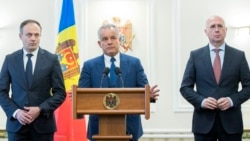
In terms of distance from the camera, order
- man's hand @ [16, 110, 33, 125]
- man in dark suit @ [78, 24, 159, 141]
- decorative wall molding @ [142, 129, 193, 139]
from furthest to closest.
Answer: decorative wall molding @ [142, 129, 193, 139]
man's hand @ [16, 110, 33, 125]
man in dark suit @ [78, 24, 159, 141]

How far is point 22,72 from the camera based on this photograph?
306 cm

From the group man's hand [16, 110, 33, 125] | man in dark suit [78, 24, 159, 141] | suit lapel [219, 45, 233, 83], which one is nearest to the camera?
man in dark suit [78, 24, 159, 141]

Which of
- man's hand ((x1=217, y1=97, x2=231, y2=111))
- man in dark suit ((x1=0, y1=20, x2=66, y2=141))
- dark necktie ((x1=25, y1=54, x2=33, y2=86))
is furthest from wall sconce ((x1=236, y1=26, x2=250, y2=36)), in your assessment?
dark necktie ((x1=25, y1=54, x2=33, y2=86))

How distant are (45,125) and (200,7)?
291 centimetres

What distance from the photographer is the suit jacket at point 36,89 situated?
3014 mm

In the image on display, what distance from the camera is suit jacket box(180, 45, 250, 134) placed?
2.99 metres

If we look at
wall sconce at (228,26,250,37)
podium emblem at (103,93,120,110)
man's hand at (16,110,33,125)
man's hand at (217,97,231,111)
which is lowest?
man's hand at (16,110,33,125)

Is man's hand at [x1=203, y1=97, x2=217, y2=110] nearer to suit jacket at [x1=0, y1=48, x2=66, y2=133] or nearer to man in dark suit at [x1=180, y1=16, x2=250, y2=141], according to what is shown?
man in dark suit at [x1=180, y1=16, x2=250, y2=141]

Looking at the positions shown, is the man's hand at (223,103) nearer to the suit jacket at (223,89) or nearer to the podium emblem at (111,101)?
the suit jacket at (223,89)

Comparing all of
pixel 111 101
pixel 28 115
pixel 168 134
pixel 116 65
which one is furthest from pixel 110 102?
pixel 168 134

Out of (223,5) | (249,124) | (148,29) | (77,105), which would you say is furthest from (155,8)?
(77,105)

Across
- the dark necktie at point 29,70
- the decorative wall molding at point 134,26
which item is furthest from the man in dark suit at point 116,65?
the decorative wall molding at point 134,26

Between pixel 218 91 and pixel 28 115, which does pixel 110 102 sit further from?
pixel 218 91

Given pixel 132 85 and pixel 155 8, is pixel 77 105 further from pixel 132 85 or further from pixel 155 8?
pixel 155 8
